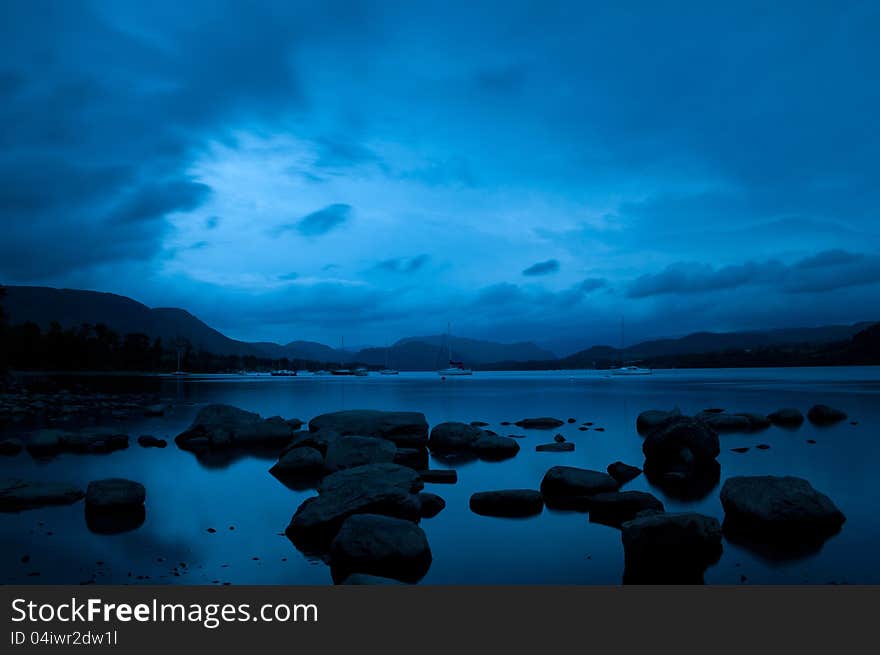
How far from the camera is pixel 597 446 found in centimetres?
2450

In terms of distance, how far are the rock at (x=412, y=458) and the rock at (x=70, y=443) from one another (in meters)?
11.5

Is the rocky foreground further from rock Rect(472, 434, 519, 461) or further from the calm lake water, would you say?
the calm lake water

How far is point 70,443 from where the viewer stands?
2205 centimetres

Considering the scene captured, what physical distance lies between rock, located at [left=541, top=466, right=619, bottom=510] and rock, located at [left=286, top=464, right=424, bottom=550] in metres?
3.89

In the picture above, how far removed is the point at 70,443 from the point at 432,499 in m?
16.7

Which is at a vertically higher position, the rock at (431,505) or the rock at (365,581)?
the rock at (365,581)

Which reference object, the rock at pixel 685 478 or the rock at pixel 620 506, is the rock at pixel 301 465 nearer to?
the rock at pixel 620 506

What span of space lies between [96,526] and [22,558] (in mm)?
1984

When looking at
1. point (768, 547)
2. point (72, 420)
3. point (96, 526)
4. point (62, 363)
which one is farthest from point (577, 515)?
point (62, 363)

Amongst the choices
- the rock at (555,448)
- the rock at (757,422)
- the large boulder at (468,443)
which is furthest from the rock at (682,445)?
the rock at (757,422)

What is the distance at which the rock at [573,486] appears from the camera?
1369cm

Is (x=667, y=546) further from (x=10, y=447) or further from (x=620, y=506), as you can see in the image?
(x=10, y=447)

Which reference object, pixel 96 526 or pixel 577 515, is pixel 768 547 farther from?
pixel 96 526

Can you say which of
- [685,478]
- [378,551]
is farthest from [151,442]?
[685,478]
